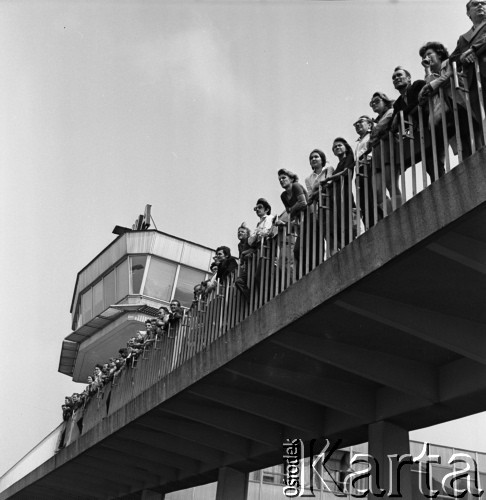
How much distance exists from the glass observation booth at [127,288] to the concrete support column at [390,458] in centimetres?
2162

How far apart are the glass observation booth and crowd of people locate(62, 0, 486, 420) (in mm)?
22243

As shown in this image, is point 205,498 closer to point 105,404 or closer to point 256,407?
point 105,404

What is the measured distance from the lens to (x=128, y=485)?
1809cm

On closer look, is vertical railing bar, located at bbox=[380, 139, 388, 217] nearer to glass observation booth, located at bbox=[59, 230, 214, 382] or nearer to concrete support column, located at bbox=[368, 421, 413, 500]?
Answer: concrete support column, located at bbox=[368, 421, 413, 500]

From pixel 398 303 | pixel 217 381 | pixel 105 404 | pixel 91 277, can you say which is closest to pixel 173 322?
pixel 217 381

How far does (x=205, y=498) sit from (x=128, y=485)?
401 inches

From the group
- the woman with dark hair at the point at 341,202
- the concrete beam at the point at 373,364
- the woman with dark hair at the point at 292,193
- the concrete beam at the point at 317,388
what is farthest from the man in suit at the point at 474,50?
the concrete beam at the point at 317,388

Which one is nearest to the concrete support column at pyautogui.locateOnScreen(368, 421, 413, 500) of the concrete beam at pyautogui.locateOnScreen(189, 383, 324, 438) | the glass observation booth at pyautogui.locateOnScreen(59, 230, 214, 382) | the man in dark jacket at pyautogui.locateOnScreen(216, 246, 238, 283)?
the concrete beam at pyautogui.locateOnScreen(189, 383, 324, 438)

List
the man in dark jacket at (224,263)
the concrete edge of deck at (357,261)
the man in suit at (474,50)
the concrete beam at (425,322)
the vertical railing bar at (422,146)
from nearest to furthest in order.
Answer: the concrete edge of deck at (357,261) → the man in suit at (474,50) → the vertical railing bar at (422,146) → the concrete beam at (425,322) → the man in dark jacket at (224,263)

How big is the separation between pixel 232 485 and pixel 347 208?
715cm

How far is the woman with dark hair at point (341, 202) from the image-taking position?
23.5ft

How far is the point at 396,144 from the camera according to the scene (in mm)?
6926

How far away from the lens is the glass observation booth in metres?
31.0

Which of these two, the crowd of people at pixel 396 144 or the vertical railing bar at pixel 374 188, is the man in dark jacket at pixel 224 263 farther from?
the vertical railing bar at pixel 374 188
